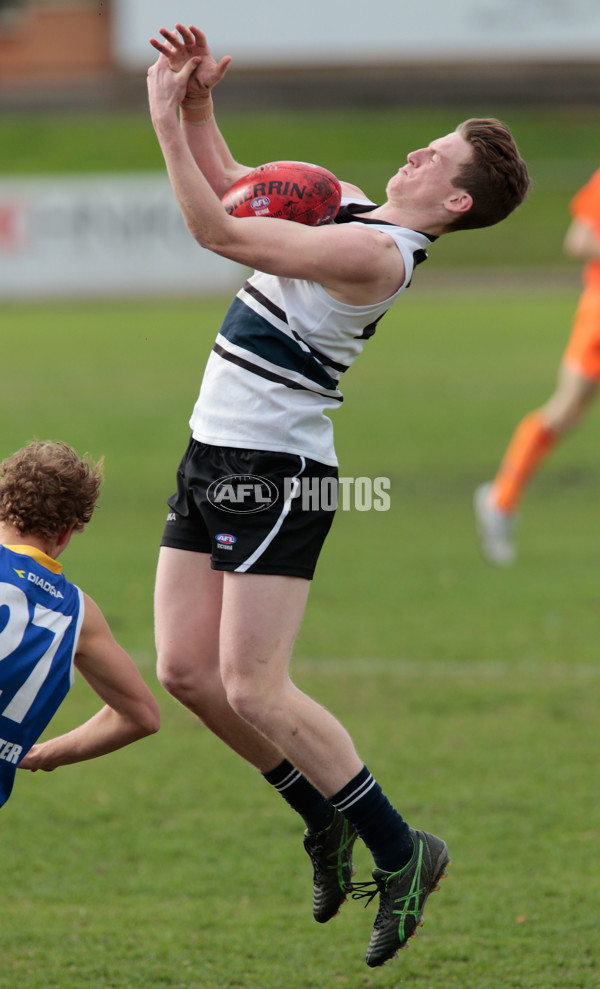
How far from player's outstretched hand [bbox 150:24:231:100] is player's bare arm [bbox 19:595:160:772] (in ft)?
5.10

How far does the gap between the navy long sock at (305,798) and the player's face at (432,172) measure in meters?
1.81

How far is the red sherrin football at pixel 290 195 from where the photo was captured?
3699 mm

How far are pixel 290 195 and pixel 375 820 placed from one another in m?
1.88

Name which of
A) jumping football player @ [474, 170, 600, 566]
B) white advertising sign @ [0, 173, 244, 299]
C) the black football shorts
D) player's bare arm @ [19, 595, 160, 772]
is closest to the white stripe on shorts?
the black football shorts

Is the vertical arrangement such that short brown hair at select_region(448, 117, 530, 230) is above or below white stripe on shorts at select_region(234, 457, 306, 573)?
above

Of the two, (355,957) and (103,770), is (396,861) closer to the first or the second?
(355,957)

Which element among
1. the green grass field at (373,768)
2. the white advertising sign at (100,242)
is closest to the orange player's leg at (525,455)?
the green grass field at (373,768)

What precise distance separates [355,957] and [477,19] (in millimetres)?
37535

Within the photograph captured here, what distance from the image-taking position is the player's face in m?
3.73

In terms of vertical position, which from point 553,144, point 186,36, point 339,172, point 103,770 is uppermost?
point 553,144

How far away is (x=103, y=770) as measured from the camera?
583cm

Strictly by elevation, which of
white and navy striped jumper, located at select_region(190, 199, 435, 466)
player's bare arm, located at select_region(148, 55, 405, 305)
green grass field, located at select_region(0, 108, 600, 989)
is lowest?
green grass field, located at select_region(0, 108, 600, 989)

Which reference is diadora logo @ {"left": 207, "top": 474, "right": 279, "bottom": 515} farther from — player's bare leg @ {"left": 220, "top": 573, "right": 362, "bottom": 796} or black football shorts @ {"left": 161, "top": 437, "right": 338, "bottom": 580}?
player's bare leg @ {"left": 220, "top": 573, "right": 362, "bottom": 796}

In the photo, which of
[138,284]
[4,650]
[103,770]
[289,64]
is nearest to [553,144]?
[289,64]
